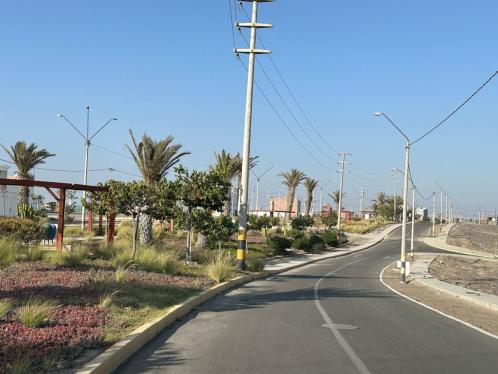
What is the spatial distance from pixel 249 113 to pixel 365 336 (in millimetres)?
15662

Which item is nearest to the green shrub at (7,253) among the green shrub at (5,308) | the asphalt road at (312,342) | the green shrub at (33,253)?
the green shrub at (33,253)

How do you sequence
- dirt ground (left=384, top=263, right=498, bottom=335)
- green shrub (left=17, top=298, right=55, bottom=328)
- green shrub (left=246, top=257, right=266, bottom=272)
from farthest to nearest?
green shrub (left=246, top=257, right=266, bottom=272) → dirt ground (left=384, top=263, right=498, bottom=335) → green shrub (left=17, top=298, right=55, bottom=328)

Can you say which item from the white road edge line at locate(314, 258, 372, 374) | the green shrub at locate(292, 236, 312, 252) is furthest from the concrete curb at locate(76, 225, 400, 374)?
the green shrub at locate(292, 236, 312, 252)

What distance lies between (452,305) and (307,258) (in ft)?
83.8

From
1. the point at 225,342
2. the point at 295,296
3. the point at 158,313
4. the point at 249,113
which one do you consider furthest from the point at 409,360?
the point at 249,113

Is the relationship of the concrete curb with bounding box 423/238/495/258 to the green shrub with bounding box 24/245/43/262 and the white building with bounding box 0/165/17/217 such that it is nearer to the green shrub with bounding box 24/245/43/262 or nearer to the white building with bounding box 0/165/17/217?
the white building with bounding box 0/165/17/217

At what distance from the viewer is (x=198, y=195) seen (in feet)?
77.3

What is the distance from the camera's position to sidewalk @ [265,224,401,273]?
31.4 m

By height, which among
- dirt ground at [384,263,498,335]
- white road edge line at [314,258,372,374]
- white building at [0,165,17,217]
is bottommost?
dirt ground at [384,263,498,335]

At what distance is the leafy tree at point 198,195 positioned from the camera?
23438mm

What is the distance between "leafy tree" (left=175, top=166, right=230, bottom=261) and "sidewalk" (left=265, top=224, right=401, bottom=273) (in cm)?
517

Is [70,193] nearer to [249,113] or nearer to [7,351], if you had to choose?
[249,113]

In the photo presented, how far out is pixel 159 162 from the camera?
32625mm

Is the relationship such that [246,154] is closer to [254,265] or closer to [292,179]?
[254,265]
